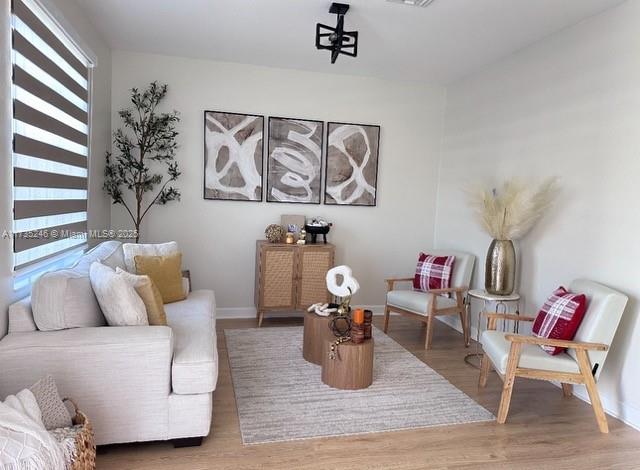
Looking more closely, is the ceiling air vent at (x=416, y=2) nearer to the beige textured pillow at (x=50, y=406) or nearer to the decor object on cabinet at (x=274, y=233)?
the decor object on cabinet at (x=274, y=233)

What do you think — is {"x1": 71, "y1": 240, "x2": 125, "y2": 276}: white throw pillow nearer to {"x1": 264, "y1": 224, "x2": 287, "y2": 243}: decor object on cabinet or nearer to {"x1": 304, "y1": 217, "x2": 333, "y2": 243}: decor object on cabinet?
{"x1": 264, "y1": 224, "x2": 287, "y2": 243}: decor object on cabinet

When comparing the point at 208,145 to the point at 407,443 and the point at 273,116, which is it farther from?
the point at 407,443

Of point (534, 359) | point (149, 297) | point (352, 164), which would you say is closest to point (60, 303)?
point (149, 297)

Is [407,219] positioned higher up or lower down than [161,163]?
lower down

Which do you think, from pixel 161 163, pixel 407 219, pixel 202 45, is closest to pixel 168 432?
pixel 161 163

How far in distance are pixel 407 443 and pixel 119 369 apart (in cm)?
155

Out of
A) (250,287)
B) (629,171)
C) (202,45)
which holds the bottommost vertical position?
(250,287)

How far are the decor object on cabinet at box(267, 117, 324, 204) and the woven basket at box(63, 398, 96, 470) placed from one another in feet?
10.4

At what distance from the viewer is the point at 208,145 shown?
4.57m

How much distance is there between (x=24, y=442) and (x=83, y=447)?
0.26 meters

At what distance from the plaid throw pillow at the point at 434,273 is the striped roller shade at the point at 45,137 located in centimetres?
309

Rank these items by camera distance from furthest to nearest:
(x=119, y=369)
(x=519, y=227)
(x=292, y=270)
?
(x=292, y=270) < (x=519, y=227) < (x=119, y=369)

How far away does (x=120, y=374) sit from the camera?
7.06ft

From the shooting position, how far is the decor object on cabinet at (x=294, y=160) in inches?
187
